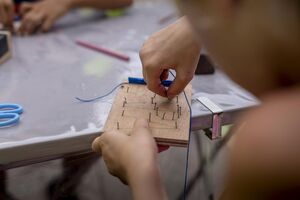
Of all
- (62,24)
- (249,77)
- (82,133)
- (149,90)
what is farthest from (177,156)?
(249,77)

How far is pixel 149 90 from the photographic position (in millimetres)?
794

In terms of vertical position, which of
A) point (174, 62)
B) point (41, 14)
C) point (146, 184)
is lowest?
point (146, 184)

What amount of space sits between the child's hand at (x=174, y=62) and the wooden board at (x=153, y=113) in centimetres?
3

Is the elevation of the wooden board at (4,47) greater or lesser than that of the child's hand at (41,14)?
lesser

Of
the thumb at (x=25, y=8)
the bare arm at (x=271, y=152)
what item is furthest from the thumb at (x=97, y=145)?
the thumb at (x=25, y=8)

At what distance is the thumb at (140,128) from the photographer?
0.65 meters

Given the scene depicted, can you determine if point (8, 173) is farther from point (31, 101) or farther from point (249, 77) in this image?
point (249, 77)

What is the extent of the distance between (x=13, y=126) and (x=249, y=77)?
43cm

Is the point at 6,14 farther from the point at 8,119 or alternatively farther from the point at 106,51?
the point at 8,119

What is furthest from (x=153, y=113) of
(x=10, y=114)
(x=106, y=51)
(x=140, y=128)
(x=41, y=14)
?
(x=41, y=14)

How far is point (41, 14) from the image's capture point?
126 centimetres

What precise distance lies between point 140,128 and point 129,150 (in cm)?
5

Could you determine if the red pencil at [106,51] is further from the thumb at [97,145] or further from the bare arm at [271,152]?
the bare arm at [271,152]

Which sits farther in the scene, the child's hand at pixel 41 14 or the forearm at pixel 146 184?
the child's hand at pixel 41 14
